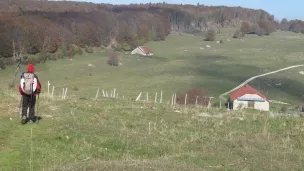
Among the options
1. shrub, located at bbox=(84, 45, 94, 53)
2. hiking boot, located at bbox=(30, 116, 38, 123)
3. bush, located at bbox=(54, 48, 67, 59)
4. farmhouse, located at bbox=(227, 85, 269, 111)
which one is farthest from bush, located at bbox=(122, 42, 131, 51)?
hiking boot, located at bbox=(30, 116, 38, 123)

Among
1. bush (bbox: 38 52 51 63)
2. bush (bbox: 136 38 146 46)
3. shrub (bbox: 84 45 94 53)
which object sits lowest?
bush (bbox: 38 52 51 63)

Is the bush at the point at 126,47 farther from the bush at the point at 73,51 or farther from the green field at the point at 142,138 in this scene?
the green field at the point at 142,138

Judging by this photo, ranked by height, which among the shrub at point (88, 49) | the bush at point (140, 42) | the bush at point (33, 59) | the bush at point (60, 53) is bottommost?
the bush at point (33, 59)

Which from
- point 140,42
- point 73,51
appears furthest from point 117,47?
point 73,51

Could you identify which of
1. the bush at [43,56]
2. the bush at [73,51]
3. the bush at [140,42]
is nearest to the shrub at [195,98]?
the bush at [43,56]

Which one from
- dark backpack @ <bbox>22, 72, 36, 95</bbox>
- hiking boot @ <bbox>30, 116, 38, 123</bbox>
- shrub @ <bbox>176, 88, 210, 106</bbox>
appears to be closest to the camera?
dark backpack @ <bbox>22, 72, 36, 95</bbox>

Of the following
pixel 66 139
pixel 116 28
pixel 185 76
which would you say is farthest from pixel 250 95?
pixel 116 28

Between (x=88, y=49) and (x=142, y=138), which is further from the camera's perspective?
(x=88, y=49)

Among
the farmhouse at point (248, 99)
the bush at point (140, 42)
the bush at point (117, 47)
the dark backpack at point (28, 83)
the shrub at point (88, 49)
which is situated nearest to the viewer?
the dark backpack at point (28, 83)

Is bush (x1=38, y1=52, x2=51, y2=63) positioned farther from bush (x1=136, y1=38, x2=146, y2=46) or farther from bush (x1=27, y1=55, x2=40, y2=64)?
bush (x1=136, y1=38, x2=146, y2=46)

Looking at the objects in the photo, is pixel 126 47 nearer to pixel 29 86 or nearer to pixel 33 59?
pixel 33 59

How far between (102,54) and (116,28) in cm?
3845

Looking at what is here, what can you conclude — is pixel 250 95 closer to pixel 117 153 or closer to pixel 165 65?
pixel 165 65

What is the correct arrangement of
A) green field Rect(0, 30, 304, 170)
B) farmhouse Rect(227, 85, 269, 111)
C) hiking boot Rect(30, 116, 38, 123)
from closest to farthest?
1. green field Rect(0, 30, 304, 170)
2. hiking boot Rect(30, 116, 38, 123)
3. farmhouse Rect(227, 85, 269, 111)
